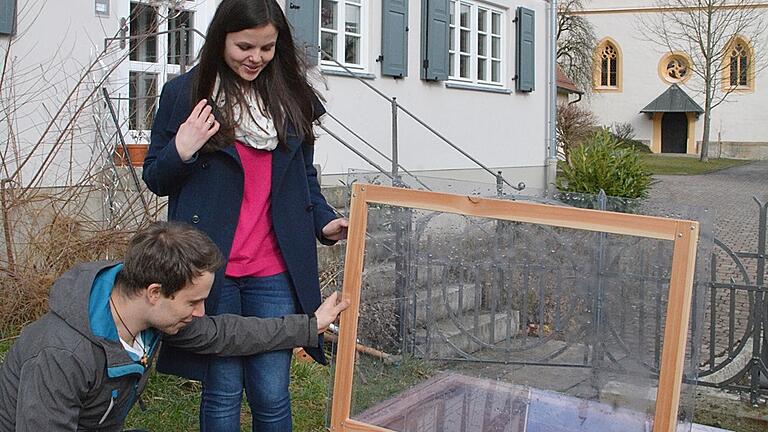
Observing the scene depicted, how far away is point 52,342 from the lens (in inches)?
86.7

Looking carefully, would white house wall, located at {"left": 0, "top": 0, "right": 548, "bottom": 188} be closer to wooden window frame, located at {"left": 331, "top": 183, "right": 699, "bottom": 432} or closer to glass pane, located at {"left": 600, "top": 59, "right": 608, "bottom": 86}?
wooden window frame, located at {"left": 331, "top": 183, "right": 699, "bottom": 432}

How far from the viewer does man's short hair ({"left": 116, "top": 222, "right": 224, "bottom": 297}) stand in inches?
89.3

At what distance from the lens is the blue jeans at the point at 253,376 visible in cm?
267

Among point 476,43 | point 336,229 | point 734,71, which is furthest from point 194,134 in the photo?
point 734,71

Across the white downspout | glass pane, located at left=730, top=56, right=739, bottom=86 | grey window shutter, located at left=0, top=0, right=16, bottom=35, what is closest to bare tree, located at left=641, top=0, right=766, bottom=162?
glass pane, located at left=730, top=56, right=739, bottom=86

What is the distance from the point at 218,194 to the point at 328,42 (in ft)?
26.2

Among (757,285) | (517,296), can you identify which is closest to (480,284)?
(517,296)

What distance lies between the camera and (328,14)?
10.3 m

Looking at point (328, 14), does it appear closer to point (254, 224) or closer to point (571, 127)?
point (254, 224)

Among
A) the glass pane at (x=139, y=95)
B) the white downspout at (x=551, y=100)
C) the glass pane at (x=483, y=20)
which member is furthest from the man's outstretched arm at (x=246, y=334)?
the white downspout at (x=551, y=100)

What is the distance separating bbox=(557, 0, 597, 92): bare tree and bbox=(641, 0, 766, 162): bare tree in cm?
291

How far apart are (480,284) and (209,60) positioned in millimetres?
987

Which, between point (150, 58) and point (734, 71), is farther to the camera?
point (734, 71)

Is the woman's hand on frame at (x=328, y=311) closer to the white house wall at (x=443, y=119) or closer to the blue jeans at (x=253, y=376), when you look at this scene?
the blue jeans at (x=253, y=376)
